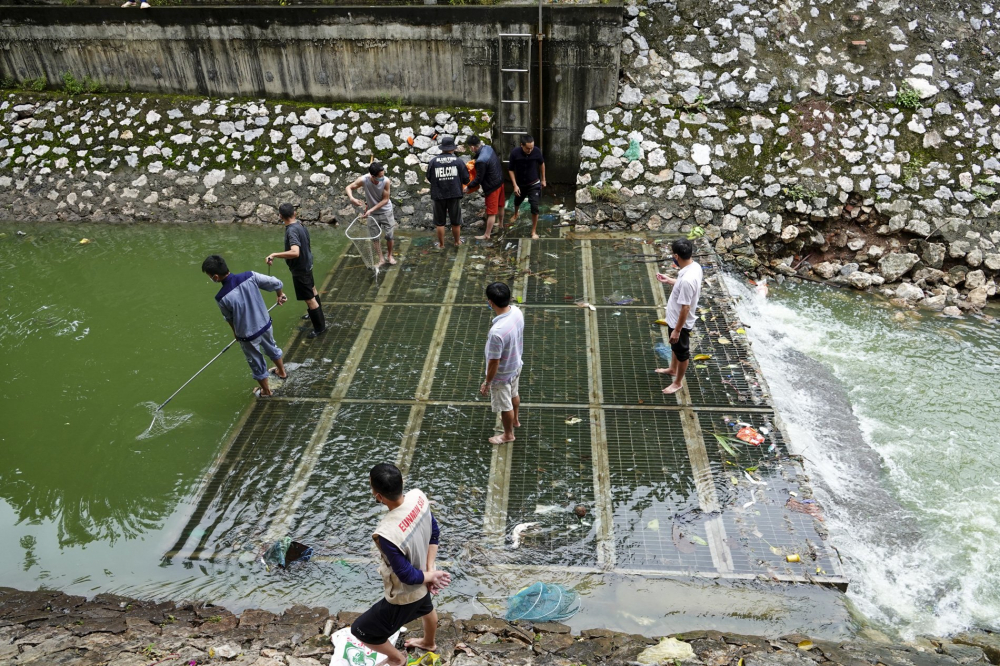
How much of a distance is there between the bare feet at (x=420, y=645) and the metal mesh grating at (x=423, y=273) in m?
4.31

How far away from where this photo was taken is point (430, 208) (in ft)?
32.1

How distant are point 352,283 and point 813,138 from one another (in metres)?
6.54

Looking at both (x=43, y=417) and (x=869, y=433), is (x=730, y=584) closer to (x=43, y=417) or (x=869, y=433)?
(x=869, y=433)

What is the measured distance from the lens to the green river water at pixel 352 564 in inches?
181

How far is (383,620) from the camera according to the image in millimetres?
3625

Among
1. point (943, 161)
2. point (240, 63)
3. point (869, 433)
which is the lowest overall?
point (869, 433)

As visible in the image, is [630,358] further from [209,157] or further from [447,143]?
[209,157]

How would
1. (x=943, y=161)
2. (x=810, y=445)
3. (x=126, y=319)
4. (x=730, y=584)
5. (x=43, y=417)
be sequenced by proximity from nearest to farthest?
(x=730, y=584), (x=810, y=445), (x=43, y=417), (x=126, y=319), (x=943, y=161)

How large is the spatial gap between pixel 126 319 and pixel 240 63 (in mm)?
4793

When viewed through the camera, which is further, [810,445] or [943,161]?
[943,161]

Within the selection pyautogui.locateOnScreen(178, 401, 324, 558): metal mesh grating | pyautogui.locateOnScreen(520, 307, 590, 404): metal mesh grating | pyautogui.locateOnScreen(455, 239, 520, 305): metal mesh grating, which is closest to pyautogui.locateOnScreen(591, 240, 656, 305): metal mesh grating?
pyautogui.locateOnScreen(520, 307, 590, 404): metal mesh grating

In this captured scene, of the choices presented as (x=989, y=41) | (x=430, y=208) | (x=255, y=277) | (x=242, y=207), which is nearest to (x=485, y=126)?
(x=430, y=208)

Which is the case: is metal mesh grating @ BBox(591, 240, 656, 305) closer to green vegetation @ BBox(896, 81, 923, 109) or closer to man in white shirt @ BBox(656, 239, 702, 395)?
man in white shirt @ BBox(656, 239, 702, 395)

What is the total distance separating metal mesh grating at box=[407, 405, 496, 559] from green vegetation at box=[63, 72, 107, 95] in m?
8.82
